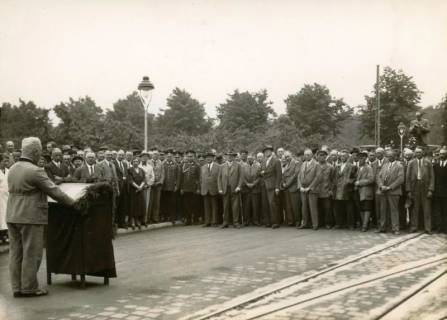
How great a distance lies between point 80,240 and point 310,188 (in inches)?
338

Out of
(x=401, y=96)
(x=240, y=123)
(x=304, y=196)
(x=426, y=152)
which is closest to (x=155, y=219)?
(x=304, y=196)

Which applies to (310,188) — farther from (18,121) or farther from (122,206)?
(18,121)

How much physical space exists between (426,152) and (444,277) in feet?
23.4

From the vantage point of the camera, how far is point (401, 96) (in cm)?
4847

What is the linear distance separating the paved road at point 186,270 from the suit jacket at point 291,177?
5.26 feet

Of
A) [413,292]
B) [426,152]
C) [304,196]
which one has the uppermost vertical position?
[426,152]

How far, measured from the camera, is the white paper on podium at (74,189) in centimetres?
785

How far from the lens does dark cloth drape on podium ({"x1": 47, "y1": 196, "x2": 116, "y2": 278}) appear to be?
7914 millimetres

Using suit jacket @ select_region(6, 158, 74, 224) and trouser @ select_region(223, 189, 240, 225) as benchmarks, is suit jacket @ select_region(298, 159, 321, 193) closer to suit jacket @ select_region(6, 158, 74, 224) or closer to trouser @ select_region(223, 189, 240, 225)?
trouser @ select_region(223, 189, 240, 225)

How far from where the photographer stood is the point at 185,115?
77.9m

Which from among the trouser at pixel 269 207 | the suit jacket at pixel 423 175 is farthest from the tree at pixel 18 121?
the suit jacket at pixel 423 175

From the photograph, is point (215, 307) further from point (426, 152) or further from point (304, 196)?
point (426, 152)

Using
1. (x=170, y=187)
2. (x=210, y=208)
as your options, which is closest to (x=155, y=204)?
(x=170, y=187)

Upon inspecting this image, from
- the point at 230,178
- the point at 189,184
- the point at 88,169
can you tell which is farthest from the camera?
the point at 189,184
